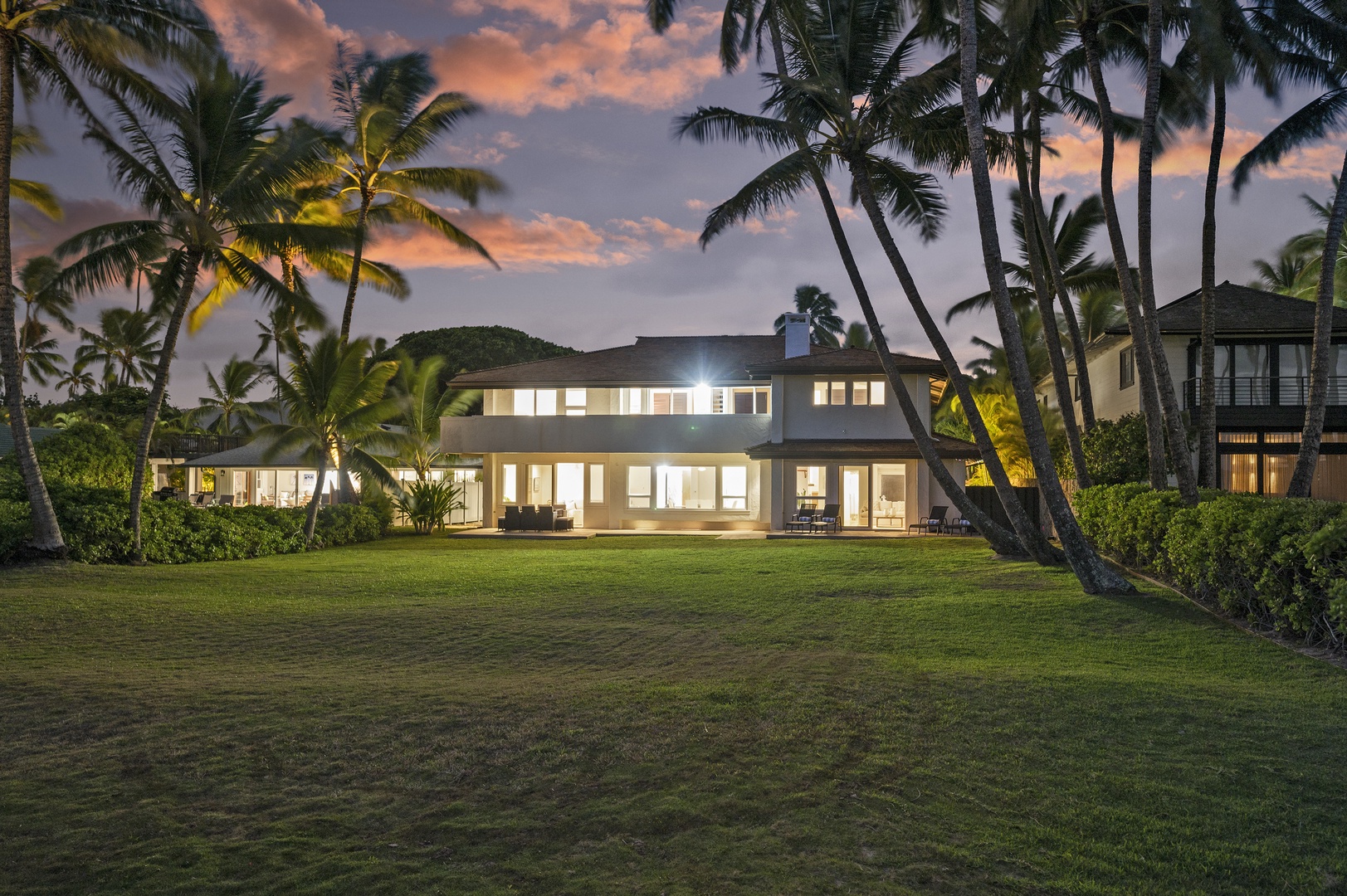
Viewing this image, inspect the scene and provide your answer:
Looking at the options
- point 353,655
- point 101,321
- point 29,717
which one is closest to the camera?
point 29,717

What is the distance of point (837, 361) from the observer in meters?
26.2

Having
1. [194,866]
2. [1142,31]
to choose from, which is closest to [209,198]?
[194,866]

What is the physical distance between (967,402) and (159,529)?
598 inches

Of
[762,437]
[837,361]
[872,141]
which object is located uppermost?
[872,141]

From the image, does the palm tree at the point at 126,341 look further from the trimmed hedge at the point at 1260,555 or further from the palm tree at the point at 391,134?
the trimmed hedge at the point at 1260,555

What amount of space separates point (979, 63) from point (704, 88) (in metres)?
7.73

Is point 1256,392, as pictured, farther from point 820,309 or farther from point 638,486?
point 820,309

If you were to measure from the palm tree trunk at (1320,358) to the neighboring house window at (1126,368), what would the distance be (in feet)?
37.4

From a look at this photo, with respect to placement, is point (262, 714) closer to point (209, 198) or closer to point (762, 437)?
point (209, 198)

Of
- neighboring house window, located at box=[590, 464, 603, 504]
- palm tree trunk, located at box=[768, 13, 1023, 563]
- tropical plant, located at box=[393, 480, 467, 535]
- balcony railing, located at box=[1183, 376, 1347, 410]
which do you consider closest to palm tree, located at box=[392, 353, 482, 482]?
tropical plant, located at box=[393, 480, 467, 535]

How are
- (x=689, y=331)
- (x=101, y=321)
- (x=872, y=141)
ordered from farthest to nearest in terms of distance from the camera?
(x=101, y=321), (x=689, y=331), (x=872, y=141)

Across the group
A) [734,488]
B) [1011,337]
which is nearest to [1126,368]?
[734,488]

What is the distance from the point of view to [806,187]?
17797 mm

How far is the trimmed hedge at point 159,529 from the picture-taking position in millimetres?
16066
